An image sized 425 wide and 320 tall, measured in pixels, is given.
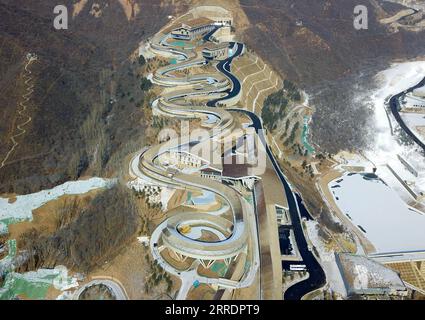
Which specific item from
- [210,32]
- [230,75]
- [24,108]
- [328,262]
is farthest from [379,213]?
[210,32]

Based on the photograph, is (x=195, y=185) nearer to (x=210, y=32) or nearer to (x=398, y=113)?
(x=398, y=113)

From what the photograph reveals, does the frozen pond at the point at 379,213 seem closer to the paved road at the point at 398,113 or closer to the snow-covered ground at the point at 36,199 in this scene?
the paved road at the point at 398,113

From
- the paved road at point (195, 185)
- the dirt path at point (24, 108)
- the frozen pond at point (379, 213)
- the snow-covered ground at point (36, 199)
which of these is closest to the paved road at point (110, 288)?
the paved road at point (195, 185)

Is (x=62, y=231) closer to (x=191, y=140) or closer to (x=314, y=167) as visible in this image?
(x=191, y=140)

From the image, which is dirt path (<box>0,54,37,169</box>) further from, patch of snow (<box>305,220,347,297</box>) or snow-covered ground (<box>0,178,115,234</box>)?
patch of snow (<box>305,220,347,297</box>)

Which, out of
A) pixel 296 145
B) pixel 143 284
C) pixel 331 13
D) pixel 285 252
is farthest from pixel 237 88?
pixel 331 13

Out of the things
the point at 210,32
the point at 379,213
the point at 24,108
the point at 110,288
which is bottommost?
the point at 379,213

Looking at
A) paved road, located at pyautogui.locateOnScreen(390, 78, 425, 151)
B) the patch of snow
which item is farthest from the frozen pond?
paved road, located at pyautogui.locateOnScreen(390, 78, 425, 151)

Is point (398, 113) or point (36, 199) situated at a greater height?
point (36, 199)
